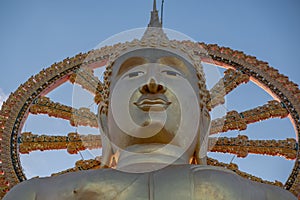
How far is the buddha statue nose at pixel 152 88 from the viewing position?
12.3 feet

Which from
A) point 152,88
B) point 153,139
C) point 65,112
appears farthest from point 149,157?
point 65,112

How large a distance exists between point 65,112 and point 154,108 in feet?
5.16

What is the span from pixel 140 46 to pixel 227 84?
1.34 metres

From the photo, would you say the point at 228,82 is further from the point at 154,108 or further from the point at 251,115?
the point at 154,108

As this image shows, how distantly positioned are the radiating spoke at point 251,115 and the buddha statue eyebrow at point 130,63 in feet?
3.64

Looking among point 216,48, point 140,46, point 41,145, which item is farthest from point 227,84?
point 41,145

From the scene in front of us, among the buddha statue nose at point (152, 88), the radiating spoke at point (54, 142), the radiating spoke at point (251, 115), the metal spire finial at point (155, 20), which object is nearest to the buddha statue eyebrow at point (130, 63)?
the buddha statue nose at point (152, 88)

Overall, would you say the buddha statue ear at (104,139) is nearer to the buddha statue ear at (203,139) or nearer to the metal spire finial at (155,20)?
the buddha statue ear at (203,139)

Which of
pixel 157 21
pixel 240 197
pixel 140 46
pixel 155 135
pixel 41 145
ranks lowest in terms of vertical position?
pixel 240 197

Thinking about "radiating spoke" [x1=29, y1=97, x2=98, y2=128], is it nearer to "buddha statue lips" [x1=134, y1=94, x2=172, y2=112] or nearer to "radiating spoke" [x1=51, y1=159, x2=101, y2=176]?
"radiating spoke" [x1=51, y1=159, x2=101, y2=176]

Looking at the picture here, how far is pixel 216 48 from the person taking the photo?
5.44 metres

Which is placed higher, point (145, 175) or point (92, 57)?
point (92, 57)

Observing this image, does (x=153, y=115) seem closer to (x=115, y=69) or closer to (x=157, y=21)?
(x=115, y=69)

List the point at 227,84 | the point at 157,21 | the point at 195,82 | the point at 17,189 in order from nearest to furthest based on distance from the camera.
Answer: the point at 17,189, the point at 195,82, the point at 157,21, the point at 227,84
